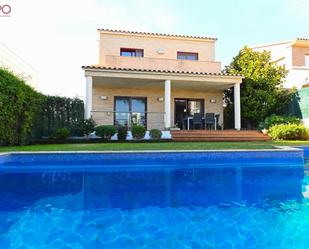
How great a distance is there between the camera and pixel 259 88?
17.2 meters

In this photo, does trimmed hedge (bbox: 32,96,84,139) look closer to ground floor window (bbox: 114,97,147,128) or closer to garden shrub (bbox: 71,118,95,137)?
garden shrub (bbox: 71,118,95,137)

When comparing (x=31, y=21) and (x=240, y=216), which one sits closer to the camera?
(x=240, y=216)

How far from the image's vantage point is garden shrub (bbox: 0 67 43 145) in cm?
1011

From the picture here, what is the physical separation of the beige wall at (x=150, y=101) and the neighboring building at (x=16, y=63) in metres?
3.77

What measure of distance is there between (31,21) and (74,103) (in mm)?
6575

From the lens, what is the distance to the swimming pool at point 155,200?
343 centimetres

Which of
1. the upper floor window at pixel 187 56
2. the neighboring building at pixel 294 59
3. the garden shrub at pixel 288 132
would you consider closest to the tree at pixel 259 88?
the garden shrub at pixel 288 132

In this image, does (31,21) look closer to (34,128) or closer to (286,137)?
(34,128)

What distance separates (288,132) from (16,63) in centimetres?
1713

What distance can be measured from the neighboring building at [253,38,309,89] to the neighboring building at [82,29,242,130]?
7.35 m

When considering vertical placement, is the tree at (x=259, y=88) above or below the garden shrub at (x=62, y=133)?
above

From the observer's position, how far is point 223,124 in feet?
60.7

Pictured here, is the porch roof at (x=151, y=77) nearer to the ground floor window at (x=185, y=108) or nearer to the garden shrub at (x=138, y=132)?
the ground floor window at (x=185, y=108)

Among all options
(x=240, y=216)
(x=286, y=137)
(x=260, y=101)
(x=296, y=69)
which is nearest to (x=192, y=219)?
(x=240, y=216)
